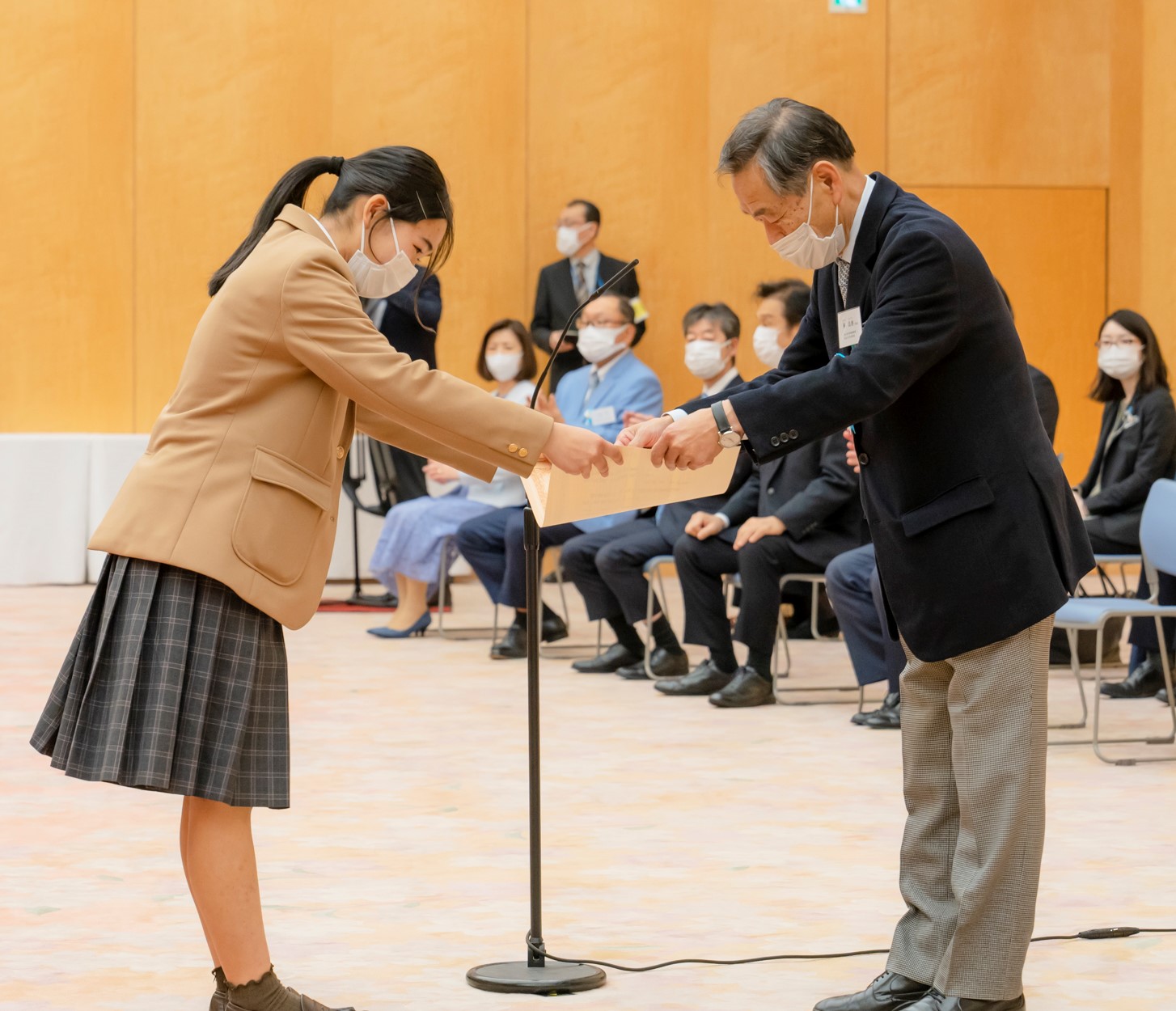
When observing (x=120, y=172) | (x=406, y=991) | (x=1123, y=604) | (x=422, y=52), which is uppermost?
(x=422, y=52)

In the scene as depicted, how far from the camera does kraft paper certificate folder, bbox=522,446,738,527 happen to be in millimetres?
2445

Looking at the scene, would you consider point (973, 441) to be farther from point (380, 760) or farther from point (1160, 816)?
point (380, 760)

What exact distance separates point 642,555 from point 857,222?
3.66 meters

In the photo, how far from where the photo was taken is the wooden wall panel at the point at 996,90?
10.1 meters

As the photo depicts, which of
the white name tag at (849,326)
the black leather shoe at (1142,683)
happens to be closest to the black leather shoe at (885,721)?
the black leather shoe at (1142,683)

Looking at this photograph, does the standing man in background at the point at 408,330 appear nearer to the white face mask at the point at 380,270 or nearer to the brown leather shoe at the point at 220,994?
the white face mask at the point at 380,270

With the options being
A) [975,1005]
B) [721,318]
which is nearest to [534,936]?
[975,1005]

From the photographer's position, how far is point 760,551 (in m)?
5.47

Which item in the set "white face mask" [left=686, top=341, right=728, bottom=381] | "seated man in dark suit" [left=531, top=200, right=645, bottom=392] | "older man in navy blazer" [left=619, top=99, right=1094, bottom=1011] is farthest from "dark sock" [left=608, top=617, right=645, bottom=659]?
"older man in navy blazer" [left=619, top=99, right=1094, bottom=1011]

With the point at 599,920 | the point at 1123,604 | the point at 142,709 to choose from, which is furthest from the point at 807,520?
the point at 142,709

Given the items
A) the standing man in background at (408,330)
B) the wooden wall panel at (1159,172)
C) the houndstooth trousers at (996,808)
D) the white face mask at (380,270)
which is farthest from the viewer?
the wooden wall panel at (1159,172)

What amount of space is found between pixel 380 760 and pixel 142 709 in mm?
2300

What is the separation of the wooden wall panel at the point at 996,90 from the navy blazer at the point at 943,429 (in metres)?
8.13

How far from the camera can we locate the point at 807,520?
17.9 ft
